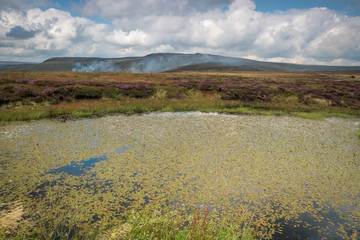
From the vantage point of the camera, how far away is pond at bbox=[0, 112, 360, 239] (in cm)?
463

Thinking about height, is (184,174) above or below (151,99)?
below

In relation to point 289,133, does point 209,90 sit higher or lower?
higher

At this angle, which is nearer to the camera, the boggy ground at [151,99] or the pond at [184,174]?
the pond at [184,174]

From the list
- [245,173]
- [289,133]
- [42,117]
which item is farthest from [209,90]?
[245,173]

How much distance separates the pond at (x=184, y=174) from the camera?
4.63 m

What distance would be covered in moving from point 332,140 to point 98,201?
11.1 m

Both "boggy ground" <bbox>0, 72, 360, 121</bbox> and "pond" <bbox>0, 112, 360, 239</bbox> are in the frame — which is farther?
"boggy ground" <bbox>0, 72, 360, 121</bbox>

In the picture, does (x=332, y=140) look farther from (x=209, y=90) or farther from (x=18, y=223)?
(x=209, y=90)

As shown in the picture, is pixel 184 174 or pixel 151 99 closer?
pixel 184 174

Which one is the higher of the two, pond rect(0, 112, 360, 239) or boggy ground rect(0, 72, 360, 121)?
boggy ground rect(0, 72, 360, 121)

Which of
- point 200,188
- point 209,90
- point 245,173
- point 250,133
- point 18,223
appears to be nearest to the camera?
point 18,223

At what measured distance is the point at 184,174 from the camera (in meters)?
6.43

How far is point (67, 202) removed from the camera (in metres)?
4.78

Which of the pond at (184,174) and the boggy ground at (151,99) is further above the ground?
the boggy ground at (151,99)
